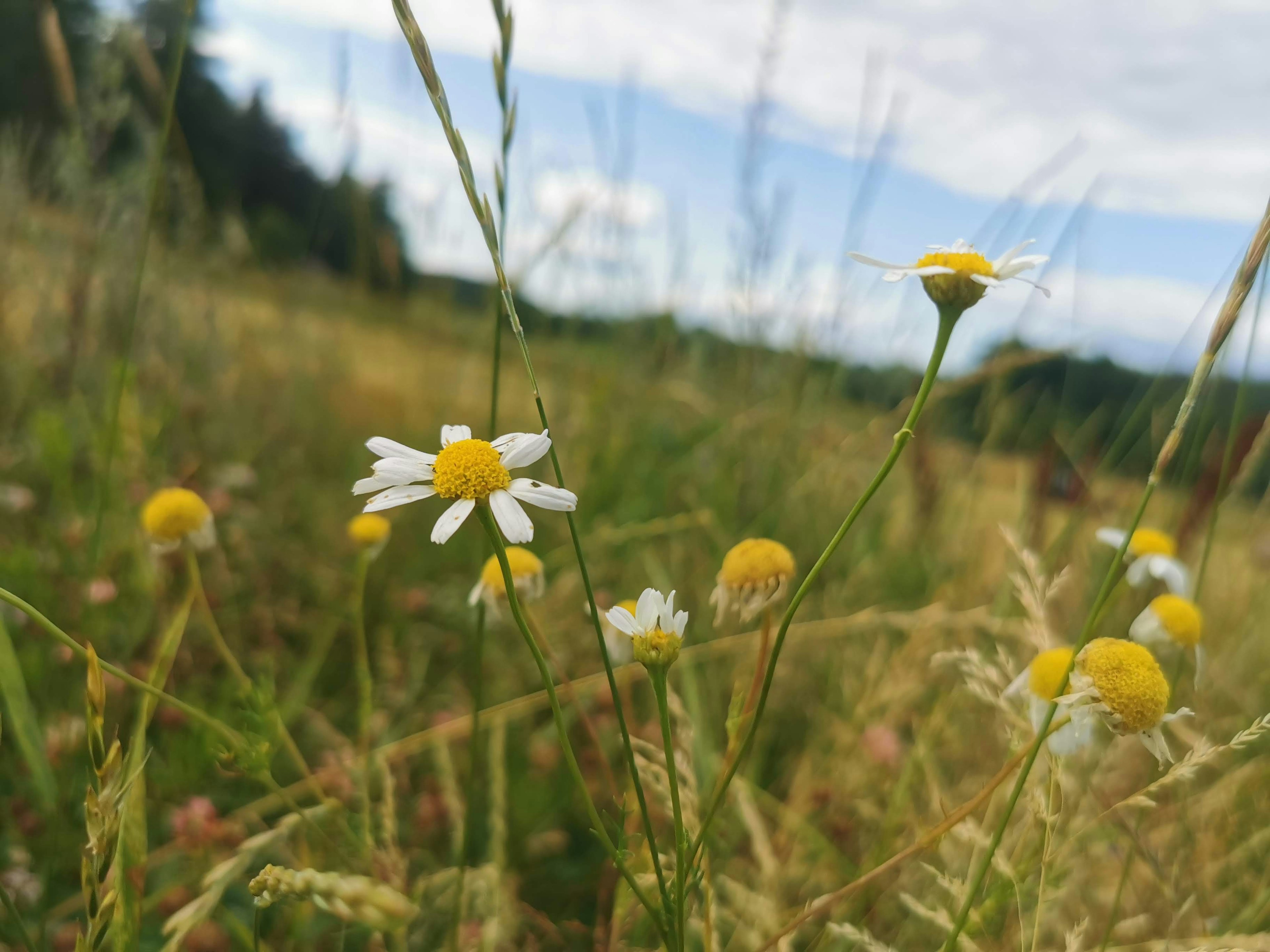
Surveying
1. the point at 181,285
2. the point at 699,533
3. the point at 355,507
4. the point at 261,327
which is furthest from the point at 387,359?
the point at 699,533

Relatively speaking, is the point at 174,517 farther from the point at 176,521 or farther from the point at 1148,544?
the point at 1148,544

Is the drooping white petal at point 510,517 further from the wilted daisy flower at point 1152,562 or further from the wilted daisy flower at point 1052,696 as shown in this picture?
the wilted daisy flower at point 1152,562

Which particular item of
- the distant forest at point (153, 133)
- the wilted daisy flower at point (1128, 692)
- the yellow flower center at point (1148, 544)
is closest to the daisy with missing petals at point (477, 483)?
the wilted daisy flower at point (1128, 692)

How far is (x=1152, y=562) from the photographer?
46.1 inches

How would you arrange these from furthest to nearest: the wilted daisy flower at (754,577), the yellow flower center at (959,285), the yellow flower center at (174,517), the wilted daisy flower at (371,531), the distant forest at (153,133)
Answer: the distant forest at (153,133)
the wilted daisy flower at (371,531)
the yellow flower center at (174,517)
the wilted daisy flower at (754,577)
the yellow flower center at (959,285)

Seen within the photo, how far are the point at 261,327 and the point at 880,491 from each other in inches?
93.1

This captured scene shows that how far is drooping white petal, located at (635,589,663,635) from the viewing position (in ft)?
1.69

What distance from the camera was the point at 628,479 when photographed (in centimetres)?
193

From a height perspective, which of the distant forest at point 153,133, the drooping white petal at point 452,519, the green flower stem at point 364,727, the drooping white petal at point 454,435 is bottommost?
the green flower stem at point 364,727

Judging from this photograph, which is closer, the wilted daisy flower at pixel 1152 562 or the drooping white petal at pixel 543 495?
the drooping white petal at pixel 543 495

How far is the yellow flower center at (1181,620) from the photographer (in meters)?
0.86

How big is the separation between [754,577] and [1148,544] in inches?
33.8

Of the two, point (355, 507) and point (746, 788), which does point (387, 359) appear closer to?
point (355, 507)

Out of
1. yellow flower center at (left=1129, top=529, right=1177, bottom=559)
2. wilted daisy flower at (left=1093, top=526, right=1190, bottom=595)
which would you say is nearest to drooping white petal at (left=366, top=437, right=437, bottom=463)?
wilted daisy flower at (left=1093, top=526, right=1190, bottom=595)
